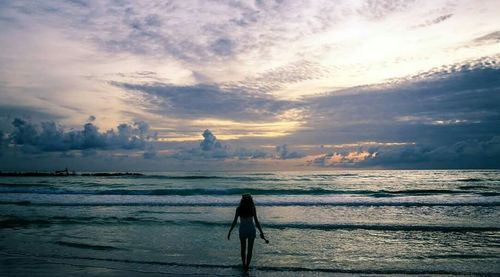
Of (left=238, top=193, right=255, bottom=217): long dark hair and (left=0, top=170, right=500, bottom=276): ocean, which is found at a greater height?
(left=238, top=193, right=255, bottom=217): long dark hair

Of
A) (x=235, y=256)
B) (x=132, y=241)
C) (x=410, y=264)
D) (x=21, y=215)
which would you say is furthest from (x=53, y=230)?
(x=410, y=264)

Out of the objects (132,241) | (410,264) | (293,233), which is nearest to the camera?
(410,264)

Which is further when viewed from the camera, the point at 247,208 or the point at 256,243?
the point at 256,243

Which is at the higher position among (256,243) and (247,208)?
(247,208)

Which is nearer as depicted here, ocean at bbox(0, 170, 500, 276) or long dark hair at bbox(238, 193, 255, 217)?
long dark hair at bbox(238, 193, 255, 217)

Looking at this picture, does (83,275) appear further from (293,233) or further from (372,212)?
(372,212)

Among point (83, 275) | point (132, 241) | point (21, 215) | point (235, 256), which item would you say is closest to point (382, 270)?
point (235, 256)

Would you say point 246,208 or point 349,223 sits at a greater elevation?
point 246,208

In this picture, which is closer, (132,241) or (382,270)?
(382,270)

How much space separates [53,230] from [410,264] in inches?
547

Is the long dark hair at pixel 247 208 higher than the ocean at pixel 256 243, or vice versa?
the long dark hair at pixel 247 208

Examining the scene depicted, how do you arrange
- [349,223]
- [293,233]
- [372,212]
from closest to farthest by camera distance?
[293,233] → [349,223] → [372,212]

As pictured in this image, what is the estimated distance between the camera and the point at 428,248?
12195 mm

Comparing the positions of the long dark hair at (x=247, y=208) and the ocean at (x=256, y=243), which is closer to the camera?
the long dark hair at (x=247, y=208)
